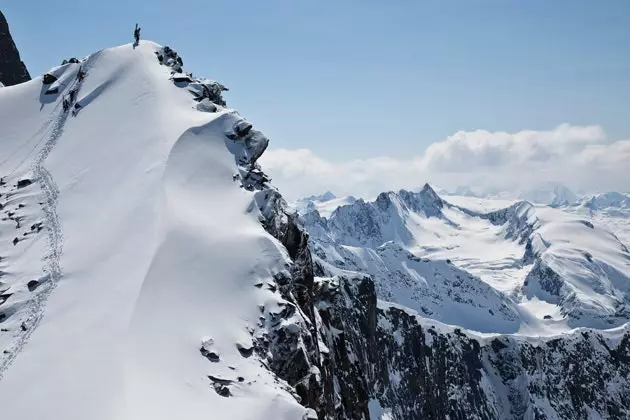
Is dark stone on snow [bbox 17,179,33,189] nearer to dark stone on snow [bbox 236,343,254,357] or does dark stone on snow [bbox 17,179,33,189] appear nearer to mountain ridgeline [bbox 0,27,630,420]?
mountain ridgeline [bbox 0,27,630,420]

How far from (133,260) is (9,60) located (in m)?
101

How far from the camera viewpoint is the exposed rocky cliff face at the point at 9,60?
405 feet

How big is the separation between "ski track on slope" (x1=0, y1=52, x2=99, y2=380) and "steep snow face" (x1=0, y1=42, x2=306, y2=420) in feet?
0.46

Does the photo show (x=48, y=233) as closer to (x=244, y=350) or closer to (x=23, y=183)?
(x=23, y=183)

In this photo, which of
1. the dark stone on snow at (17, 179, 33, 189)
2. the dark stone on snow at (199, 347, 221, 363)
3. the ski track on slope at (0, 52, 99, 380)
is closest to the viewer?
the dark stone on snow at (199, 347, 221, 363)

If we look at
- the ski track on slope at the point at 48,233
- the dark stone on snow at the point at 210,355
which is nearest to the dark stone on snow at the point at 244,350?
the dark stone on snow at the point at 210,355

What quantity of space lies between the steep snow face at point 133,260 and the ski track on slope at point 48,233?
141 millimetres

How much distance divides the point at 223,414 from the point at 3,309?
1957 centimetres

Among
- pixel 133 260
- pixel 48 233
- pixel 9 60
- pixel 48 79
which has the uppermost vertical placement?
pixel 48 79

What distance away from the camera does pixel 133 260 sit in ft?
153

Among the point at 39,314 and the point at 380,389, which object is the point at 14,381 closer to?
the point at 39,314

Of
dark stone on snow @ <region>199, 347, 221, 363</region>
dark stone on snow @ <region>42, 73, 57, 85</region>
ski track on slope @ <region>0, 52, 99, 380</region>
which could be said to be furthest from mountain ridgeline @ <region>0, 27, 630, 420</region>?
dark stone on snow @ <region>42, 73, 57, 85</region>

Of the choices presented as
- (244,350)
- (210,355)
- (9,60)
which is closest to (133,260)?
(210,355)

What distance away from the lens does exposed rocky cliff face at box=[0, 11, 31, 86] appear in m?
123
